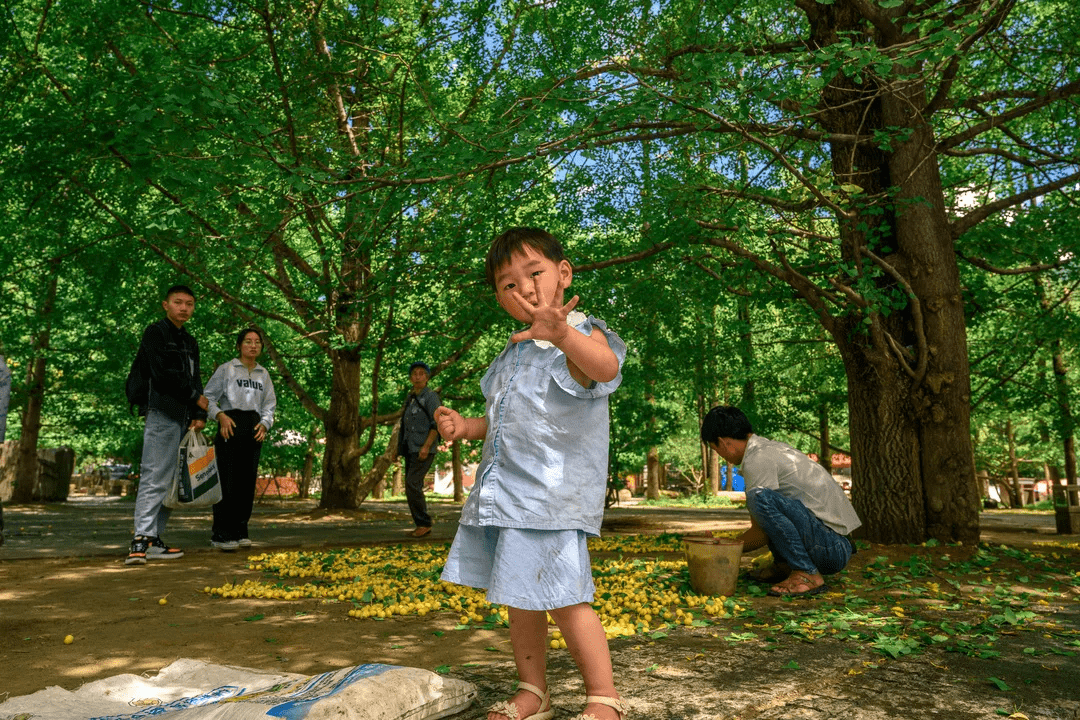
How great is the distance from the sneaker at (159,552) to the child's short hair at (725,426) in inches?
183

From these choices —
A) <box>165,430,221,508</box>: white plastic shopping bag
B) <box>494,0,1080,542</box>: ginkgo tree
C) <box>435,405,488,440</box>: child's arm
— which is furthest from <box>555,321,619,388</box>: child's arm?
<box>165,430,221,508</box>: white plastic shopping bag

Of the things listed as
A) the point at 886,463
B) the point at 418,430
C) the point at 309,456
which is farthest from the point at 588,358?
the point at 309,456

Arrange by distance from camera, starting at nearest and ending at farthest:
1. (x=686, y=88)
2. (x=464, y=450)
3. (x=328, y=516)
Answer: (x=686, y=88) → (x=328, y=516) → (x=464, y=450)

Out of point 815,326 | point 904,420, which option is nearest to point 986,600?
point 904,420

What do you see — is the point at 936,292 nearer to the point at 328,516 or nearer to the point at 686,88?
the point at 686,88

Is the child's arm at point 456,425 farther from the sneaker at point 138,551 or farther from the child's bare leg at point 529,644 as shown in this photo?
the sneaker at point 138,551

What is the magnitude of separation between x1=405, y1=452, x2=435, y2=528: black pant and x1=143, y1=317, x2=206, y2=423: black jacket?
270cm

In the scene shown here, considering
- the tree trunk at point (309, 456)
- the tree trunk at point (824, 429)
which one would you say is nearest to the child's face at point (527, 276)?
the tree trunk at point (824, 429)

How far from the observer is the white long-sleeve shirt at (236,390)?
6.70 m

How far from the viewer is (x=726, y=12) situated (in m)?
6.85

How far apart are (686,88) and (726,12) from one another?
2.47 metres

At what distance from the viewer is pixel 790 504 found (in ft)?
15.5

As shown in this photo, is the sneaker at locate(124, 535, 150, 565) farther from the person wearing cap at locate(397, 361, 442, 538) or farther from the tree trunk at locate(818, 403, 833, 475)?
the tree trunk at locate(818, 403, 833, 475)

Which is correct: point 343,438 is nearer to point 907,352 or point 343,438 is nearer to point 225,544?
point 225,544
